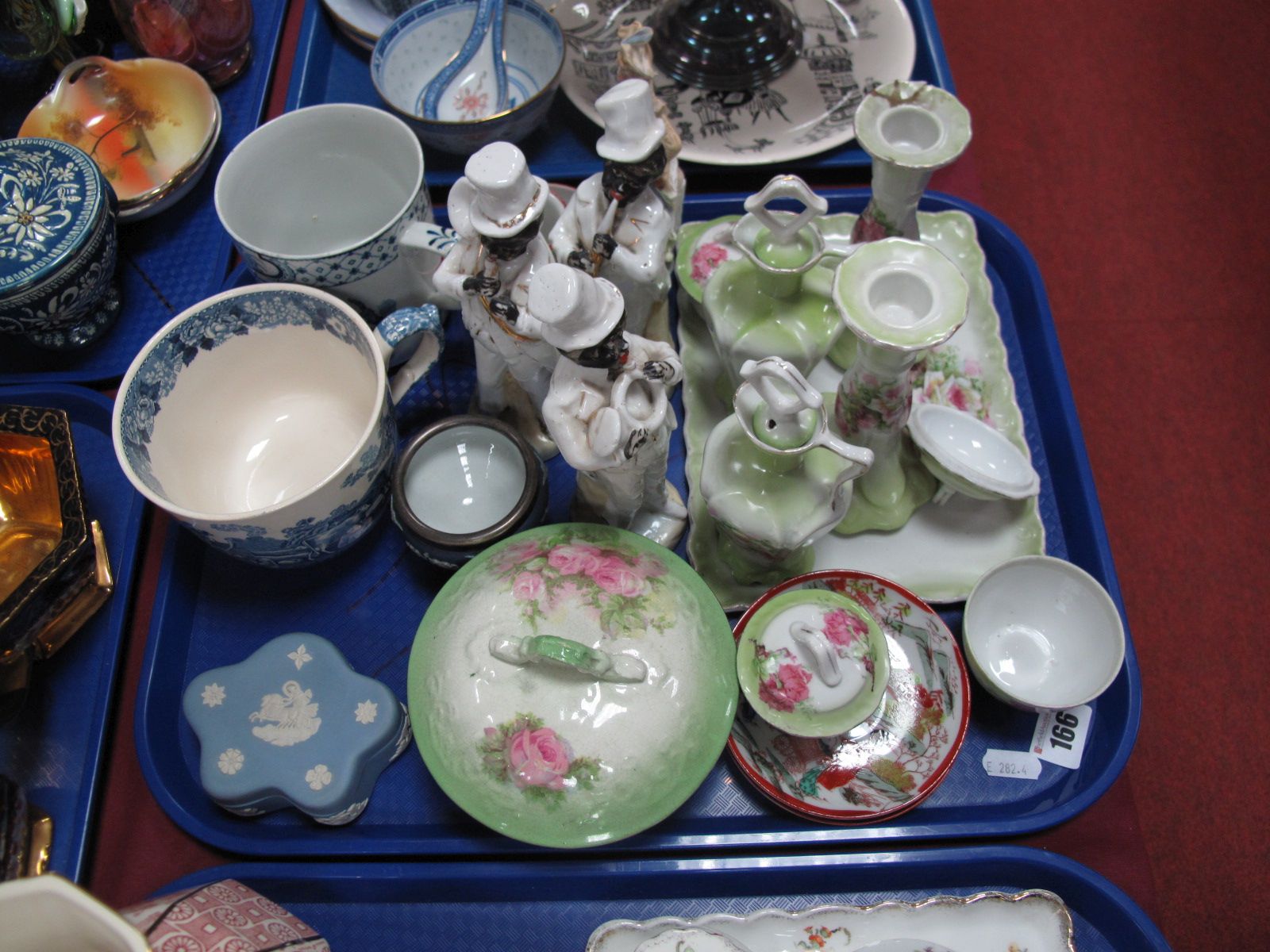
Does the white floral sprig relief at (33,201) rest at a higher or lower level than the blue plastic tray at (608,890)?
higher

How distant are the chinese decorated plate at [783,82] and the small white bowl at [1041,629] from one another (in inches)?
23.5

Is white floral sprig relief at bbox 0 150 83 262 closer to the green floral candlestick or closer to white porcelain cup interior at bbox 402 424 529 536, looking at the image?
white porcelain cup interior at bbox 402 424 529 536

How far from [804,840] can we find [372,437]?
1.77ft

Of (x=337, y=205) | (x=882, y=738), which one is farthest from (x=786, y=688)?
(x=337, y=205)

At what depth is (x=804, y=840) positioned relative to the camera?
2.60 ft

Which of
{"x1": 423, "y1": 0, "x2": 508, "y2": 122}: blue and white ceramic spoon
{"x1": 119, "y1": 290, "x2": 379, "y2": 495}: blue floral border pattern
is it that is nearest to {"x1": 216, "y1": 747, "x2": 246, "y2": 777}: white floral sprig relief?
{"x1": 119, "y1": 290, "x2": 379, "y2": 495}: blue floral border pattern

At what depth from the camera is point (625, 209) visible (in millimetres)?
782

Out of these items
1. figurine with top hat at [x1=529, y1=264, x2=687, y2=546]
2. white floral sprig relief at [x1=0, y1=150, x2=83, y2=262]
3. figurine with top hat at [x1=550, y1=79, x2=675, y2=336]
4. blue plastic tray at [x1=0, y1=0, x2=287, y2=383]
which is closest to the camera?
figurine with top hat at [x1=529, y1=264, x2=687, y2=546]

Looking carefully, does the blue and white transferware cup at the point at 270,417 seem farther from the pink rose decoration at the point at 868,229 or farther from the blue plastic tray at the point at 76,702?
the pink rose decoration at the point at 868,229

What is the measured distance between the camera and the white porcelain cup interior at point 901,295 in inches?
30.4

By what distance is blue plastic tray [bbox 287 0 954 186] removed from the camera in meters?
1.15

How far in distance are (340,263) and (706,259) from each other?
16.2 inches

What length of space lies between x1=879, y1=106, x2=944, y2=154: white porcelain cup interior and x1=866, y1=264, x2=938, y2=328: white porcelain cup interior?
20cm

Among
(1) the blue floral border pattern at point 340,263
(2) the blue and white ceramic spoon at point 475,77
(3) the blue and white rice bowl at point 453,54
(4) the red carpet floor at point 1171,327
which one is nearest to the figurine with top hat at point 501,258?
(1) the blue floral border pattern at point 340,263
